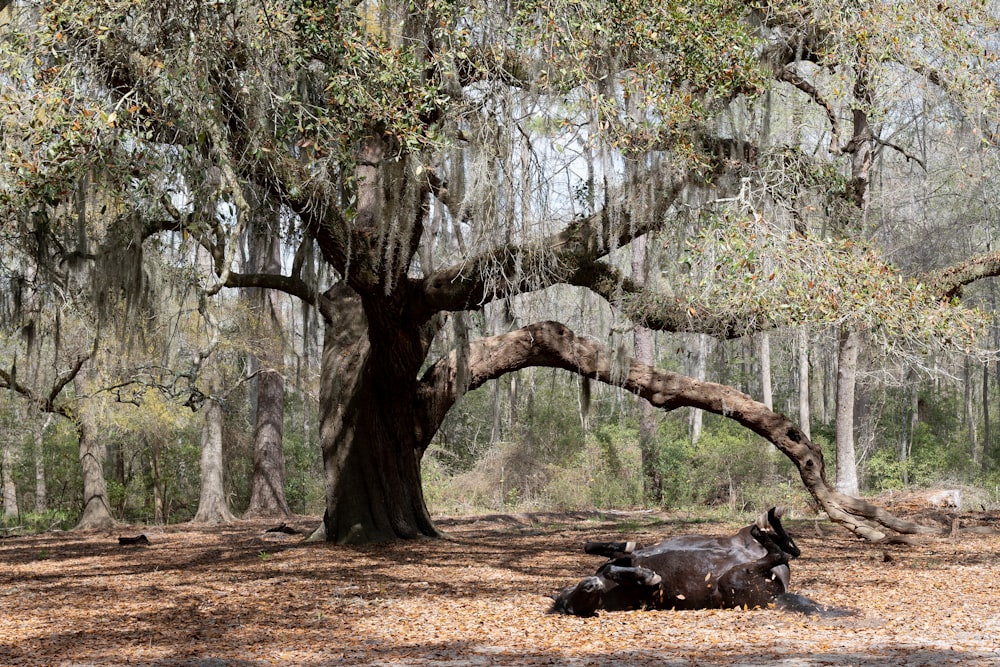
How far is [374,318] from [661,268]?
9.68 feet

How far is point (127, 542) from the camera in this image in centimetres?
1199

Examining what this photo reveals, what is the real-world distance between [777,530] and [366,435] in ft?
17.9

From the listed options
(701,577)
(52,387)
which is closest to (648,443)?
(52,387)

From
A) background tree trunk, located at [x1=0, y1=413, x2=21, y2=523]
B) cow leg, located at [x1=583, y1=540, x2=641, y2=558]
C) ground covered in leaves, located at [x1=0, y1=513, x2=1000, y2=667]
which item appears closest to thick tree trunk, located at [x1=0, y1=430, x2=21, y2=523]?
background tree trunk, located at [x1=0, y1=413, x2=21, y2=523]

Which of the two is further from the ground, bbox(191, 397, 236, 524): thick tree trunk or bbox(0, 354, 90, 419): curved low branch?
bbox(0, 354, 90, 419): curved low branch

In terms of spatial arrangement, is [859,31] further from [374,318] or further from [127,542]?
[127,542]

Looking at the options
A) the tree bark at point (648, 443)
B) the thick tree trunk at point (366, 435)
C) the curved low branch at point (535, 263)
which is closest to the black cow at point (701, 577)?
the curved low branch at point (535, 263)

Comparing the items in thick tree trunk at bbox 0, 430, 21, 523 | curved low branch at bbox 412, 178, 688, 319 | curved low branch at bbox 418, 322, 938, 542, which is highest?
curved low branch at bbox 412, 178, 688, 319

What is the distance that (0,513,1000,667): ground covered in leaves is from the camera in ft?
15.8

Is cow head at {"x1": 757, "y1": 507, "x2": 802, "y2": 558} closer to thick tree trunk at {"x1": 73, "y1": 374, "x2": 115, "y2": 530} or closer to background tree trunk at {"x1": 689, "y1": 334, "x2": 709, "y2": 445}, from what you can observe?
thick tree trunk at {"x1": 73, "y1": 374, "x2": 115, "y2": 530}

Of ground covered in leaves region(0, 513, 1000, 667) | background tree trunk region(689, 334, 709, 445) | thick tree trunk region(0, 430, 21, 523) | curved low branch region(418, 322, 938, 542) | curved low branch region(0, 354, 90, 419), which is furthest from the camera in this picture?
background tree trunk region(689, 334, 709, 445)

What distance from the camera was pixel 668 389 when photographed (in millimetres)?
10328

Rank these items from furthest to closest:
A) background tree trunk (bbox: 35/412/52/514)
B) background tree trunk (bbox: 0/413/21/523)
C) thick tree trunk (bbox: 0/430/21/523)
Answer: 1. thick tree trunk (bbox: 0/430/21/523)
2. background tree trunk (bbox: 0/413/21/523)
3. background tree trunk (bbox: 35/412/52/514)

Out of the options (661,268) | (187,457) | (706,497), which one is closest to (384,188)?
(661,268)
